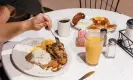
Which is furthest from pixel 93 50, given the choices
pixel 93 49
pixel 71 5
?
pixel 71 5

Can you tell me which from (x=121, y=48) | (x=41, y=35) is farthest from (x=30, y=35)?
(x=121, y=48)

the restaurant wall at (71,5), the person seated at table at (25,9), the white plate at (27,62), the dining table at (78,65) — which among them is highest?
the white plate at (27,62)

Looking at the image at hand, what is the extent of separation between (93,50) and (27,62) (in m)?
0.33

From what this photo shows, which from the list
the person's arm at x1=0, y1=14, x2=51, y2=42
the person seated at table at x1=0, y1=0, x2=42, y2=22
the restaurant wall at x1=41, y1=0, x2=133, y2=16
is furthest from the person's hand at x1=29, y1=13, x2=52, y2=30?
the restaurant wall at x1=41, y1=0, x2=133, y2=16

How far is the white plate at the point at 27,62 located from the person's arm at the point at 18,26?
0.12 meters

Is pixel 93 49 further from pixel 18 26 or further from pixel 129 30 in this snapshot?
pixel 18 26

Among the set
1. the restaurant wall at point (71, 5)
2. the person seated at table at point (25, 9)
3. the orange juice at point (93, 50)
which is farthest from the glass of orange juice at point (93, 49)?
the restaurant wall at point (71, 5)

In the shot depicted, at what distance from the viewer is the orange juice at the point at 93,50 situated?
4.15 ft

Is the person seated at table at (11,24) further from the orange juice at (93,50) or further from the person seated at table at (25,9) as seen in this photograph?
the person seated at table at (25,9)

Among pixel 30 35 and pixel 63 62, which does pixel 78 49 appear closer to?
pixel 63 62

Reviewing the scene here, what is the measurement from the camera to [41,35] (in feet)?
5.08

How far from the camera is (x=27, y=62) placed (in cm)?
127

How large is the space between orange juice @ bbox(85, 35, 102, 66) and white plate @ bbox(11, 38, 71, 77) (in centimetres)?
11

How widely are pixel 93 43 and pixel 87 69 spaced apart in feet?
0.44
